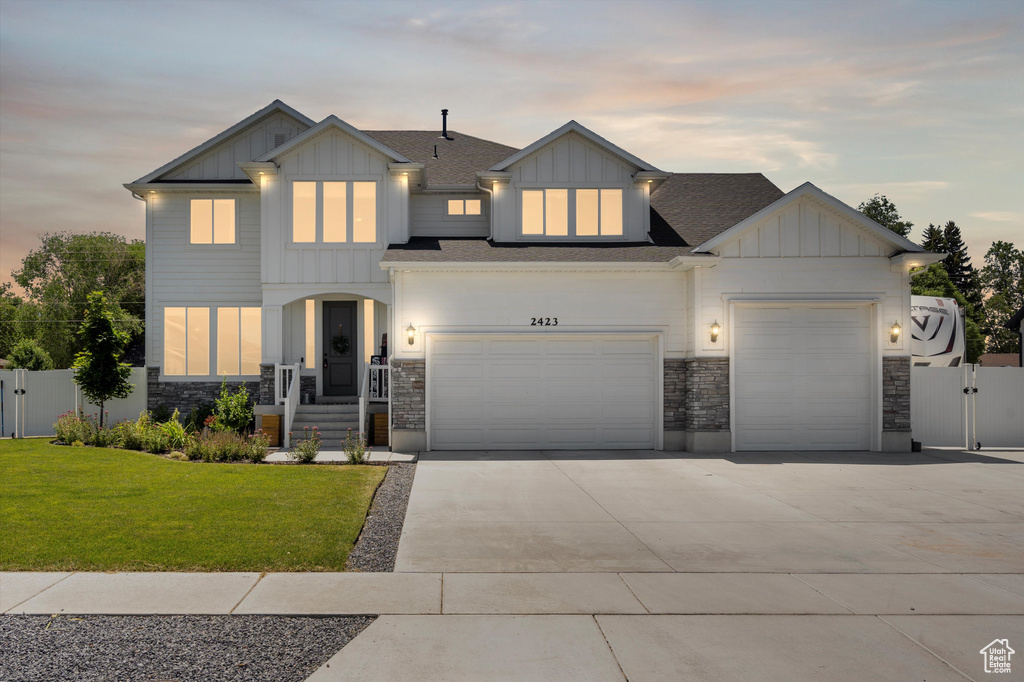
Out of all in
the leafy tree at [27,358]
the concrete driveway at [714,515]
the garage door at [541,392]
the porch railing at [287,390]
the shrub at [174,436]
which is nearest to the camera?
the concrete driveway at [714,515]

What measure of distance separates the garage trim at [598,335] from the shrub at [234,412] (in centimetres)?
478

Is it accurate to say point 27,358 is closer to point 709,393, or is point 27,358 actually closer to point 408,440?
point 408,440

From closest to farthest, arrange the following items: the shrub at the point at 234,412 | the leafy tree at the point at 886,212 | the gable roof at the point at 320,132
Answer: the shrub at the point at 234,412
the gable roof at the point at 320,132
the leafy tree at the point at 886,212

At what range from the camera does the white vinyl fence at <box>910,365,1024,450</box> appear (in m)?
15.7

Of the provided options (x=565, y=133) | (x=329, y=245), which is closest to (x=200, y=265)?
(x=329, y=245)

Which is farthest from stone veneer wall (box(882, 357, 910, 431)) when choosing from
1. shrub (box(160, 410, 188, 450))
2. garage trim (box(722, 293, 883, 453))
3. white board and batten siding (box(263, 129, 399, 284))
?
shrub (box(160, 410, 188, 450))

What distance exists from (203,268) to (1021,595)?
18.4 meters

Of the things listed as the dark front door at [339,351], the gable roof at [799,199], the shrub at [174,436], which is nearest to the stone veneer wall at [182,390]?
the dark front door at [339,351]

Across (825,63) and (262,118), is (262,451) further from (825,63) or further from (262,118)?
(825,63)

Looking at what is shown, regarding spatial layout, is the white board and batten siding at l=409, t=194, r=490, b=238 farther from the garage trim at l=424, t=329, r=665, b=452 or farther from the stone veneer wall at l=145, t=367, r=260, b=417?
the stone veneer wall at l=145, t=367, r=260, b=417

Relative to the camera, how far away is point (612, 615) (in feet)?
16.8

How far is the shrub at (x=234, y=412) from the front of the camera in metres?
15.9

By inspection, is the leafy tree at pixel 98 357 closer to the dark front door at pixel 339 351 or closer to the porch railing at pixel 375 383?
the dark front door at pixel 339 351

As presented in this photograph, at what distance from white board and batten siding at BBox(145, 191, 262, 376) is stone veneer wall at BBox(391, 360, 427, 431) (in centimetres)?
580
